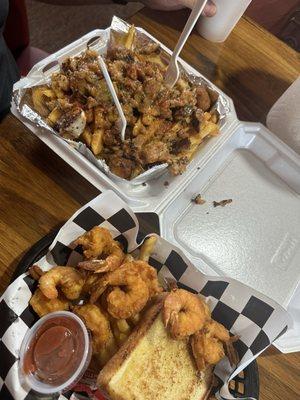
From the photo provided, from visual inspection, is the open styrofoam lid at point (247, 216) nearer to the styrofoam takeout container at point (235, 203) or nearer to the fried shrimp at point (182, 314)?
the styrofoam takeout container at point (235, 203)

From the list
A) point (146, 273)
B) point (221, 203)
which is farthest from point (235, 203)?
point (146, 273)

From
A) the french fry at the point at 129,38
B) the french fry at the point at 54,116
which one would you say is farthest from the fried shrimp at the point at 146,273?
the french fry at the point at 129,38

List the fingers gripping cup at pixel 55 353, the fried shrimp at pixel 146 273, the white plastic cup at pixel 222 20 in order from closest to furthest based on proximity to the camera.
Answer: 1. the fingers gripping cup at pixel 55 353
2. the fried shrimp at pixel 146 273
3. the white plastic cup at pixel 222 20

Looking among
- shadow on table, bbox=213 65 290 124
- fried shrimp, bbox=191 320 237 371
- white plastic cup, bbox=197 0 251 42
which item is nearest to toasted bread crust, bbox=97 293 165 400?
fried shrimp, bbox=191 320 237 371

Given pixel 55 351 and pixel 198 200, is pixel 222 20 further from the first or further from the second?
pixel 55 351

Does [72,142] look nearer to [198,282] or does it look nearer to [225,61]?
[198,282]
